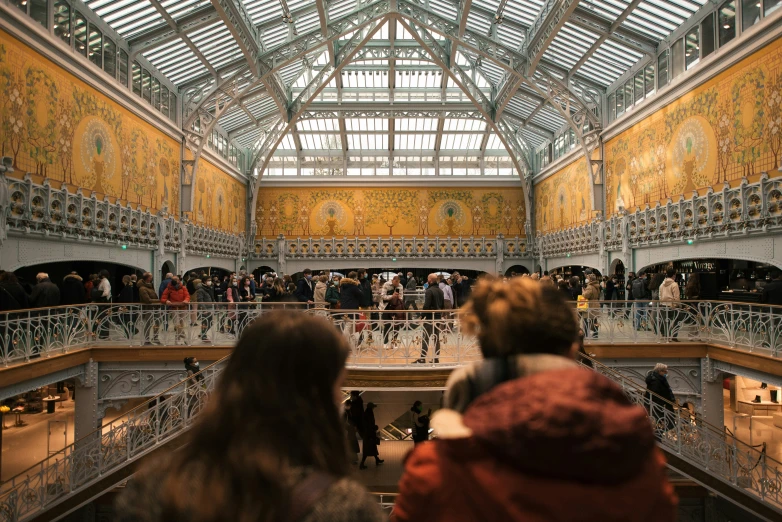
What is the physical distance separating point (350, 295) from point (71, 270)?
9.39 metres

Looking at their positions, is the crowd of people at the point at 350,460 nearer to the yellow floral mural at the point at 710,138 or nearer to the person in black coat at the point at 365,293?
the person in black coat at the point at 365,293

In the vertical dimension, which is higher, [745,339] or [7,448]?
[745,339]

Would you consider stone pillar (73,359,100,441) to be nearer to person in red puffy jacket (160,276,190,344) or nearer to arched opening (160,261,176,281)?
person in red puffy jacket (160,276,190,344)

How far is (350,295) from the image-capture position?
1231 centimetres

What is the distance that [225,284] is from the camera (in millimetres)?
18281

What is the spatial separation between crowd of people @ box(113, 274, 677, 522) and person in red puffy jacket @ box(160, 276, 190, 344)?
13063 millimetres

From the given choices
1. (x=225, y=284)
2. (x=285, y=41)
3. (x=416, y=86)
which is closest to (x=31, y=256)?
(x=225, y=284)

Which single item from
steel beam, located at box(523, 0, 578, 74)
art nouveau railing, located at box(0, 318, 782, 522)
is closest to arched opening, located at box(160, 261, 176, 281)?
art nouveau railing, located at box(0, 318, 782, 522)

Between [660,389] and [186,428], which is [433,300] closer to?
[660,389]

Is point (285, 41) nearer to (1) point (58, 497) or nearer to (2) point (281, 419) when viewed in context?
(1) point (58, 497)

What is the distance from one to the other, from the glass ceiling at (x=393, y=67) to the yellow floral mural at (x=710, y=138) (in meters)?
2.57

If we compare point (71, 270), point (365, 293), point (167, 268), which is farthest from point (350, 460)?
point (167, 268)

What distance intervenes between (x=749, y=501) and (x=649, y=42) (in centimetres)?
1419

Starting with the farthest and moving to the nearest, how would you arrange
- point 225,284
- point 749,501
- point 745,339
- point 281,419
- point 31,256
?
point 225,284
point 31,256
point 745,339
point 749,501
point 281,419
